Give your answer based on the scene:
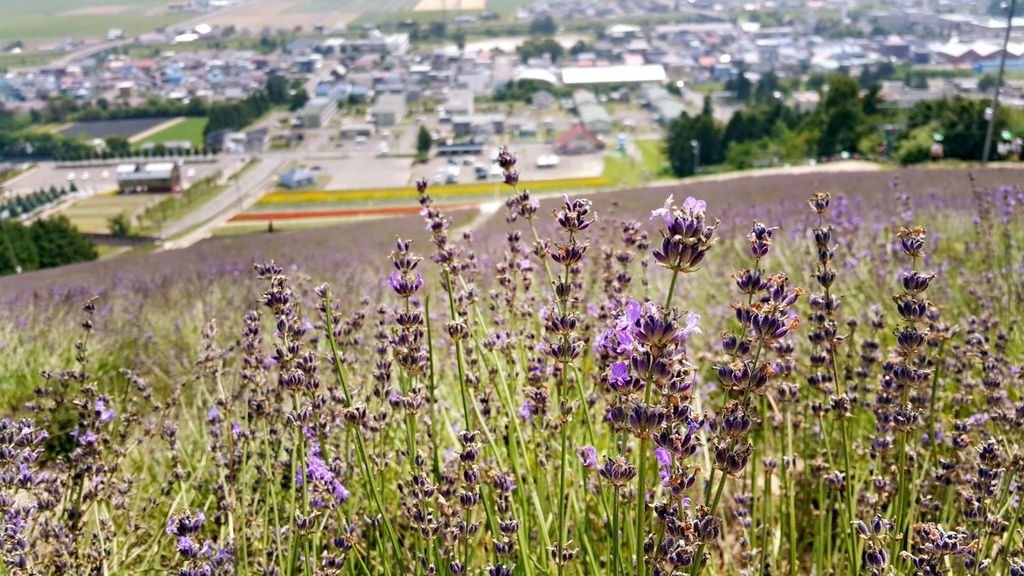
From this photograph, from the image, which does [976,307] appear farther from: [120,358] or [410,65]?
[410,65]

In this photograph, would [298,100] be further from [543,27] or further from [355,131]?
[543,27]

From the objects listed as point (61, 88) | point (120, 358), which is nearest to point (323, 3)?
point (61, 88)

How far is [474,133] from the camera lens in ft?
159

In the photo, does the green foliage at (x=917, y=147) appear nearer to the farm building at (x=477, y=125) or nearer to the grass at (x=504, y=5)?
the farm building at (x=477, y=125)

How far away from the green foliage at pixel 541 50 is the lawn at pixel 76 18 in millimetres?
44418

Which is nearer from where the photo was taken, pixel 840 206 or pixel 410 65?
pixel 840 206

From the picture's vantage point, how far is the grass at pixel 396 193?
34250 millimetres

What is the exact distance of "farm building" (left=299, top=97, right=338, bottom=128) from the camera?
178 feet

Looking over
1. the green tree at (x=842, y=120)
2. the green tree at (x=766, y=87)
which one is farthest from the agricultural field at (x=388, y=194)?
the green tree at (x=766, y=87)

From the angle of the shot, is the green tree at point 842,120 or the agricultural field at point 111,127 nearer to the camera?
the green tree at point 842,120

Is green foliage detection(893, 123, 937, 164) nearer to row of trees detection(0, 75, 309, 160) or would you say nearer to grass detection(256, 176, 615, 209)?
grass detection(256, 176, 615, 209)

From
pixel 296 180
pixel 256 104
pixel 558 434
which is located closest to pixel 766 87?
Result: pixel 296 180

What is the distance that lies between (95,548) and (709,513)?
1.48 meters

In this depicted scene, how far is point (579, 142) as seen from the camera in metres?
43.6
